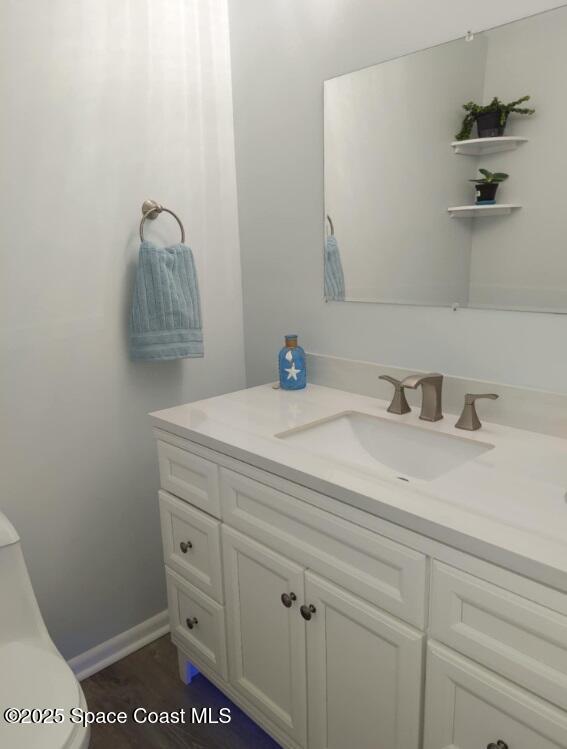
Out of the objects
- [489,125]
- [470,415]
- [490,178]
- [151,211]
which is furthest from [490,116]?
[151,211]

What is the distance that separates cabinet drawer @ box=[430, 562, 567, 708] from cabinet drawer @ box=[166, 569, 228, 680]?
732mm

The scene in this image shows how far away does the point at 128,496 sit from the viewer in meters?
1.87

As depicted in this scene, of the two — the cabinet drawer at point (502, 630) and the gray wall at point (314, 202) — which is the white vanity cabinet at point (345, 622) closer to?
the cabinet drawer at point (502, 630)

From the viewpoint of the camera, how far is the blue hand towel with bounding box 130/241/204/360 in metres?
1.68

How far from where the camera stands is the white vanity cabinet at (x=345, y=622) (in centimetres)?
88

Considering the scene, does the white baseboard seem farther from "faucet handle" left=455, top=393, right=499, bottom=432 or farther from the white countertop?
"faucet handle" left=455, top=393, right=499, bottom=432

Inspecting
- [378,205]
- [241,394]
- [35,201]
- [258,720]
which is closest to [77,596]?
[258,720]

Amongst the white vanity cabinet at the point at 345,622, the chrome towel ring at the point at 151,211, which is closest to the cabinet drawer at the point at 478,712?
the white vanity cabinet at the point at 345,622

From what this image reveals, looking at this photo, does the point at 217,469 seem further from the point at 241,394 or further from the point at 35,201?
the point at 35,201

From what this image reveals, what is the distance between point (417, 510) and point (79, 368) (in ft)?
3.71

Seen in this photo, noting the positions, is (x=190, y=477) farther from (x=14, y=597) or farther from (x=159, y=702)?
(x=159, y=702)

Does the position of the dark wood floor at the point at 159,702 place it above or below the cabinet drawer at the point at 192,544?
below

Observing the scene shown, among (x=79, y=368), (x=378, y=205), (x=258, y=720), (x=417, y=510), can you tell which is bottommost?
(x=258, y=720)

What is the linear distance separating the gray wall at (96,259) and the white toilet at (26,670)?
295mm
